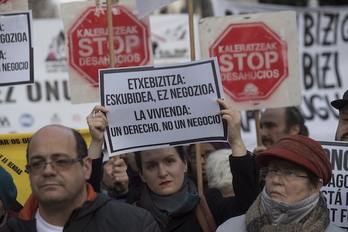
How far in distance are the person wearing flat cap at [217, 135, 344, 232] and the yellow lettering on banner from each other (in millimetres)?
1735

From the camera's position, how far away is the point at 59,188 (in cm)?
378

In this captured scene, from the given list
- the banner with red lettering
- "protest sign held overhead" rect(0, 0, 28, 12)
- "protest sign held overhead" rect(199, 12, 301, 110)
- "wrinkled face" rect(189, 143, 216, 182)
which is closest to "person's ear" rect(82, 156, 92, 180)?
"wrinkled face" rect(189, 143, 216, 182)

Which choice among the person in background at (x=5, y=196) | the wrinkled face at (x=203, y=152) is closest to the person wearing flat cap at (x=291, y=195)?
the person in background at (x=5, y=196)

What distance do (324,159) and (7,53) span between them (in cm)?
258

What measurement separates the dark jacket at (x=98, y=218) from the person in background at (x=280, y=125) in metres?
3.39

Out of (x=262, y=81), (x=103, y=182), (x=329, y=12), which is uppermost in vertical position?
(x=329, y=12)

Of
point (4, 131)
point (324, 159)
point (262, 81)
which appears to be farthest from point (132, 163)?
point (4, 131)

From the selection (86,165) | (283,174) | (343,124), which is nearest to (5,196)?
(86,165)

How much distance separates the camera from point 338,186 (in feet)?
16.7

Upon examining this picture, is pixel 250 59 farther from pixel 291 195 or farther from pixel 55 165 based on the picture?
pixel 55 165

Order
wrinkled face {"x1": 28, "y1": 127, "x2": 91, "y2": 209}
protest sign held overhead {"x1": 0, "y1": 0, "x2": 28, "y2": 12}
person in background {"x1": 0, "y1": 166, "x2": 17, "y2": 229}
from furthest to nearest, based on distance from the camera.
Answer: protest sign held overhead {"x1": 0, "y1": 0, "x2": 28, "y2": 12} < person in background {"x1": 0, "y1": 166, "x2": 17, "y2": 229} < wrinkled face {"x1": 28, "y1": 127, "x2": 91, "y2": 209}

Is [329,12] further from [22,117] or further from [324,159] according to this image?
[324,159]

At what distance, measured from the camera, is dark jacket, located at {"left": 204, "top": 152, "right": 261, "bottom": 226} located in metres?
4.38

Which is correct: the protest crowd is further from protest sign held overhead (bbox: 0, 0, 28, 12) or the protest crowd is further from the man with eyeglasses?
protest sign held overhead (bbox: 0, 0, 28, 12)
